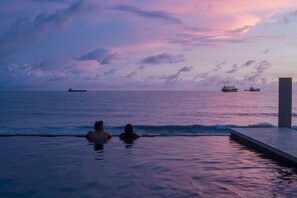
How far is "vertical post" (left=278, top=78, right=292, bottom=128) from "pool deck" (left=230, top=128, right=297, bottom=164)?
2.96ft

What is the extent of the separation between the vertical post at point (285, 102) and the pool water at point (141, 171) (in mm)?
3632

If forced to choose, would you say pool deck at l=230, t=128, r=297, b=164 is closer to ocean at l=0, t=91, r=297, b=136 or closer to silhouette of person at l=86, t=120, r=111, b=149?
silhouette of person at l=86, t=120, r=111, b=149

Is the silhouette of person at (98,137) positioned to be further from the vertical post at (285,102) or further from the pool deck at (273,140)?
the vertical post at (285,102)

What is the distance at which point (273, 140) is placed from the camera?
1118 cm

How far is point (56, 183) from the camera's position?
7.34 m

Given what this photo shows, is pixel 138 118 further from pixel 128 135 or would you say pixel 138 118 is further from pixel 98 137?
pixel 98 137

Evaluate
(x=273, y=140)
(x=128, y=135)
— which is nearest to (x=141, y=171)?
(x=273, y=140)

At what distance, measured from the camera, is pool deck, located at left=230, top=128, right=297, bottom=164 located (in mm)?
9305

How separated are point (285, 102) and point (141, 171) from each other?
8438 millimetres

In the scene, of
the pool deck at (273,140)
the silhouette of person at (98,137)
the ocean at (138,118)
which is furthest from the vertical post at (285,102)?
the ocean at (138,118)

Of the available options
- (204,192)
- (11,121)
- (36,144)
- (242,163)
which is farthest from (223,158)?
(11,121)

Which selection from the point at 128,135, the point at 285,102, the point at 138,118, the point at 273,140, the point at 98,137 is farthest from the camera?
the point at 138,118

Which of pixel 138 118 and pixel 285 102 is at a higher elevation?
pixel 285 102

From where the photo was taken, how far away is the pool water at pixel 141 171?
6.78 metres
